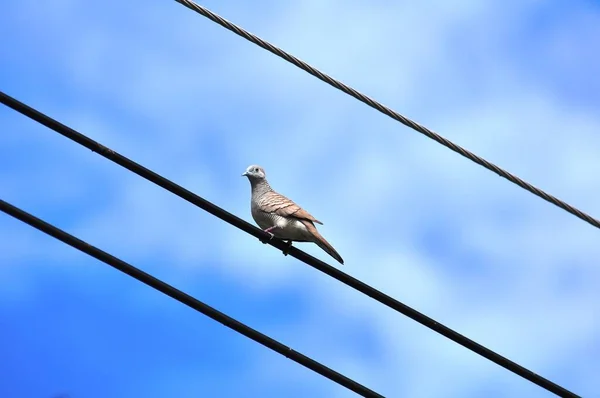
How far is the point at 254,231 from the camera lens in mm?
6488

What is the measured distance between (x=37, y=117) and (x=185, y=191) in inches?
43.2

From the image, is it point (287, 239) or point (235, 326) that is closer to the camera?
point (235, 326)

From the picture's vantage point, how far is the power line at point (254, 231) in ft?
19.2

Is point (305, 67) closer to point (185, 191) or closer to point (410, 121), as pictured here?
point (410, 121)

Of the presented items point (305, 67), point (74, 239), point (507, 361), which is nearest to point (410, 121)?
point (305, 67)

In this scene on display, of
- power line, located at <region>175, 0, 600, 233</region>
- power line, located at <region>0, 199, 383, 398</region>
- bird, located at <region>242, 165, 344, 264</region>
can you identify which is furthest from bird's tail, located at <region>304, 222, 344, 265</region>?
power line, located at <region>0, 199, 383, 398</region>

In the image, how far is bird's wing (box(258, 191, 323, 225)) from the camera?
8.85 metres

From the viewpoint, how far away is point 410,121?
6.51 metres

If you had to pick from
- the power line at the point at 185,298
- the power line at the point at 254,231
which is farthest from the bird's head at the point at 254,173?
the power line at the point at 185,298

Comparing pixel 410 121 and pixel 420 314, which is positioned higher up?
pixel 410 121

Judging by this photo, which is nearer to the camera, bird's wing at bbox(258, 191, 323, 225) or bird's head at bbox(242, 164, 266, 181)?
bird's wing at bbox(258, 191, 323, 225)

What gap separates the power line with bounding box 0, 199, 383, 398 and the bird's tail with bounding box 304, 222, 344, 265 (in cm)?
223

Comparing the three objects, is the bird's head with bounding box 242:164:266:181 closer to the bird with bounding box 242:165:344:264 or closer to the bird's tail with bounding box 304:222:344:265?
the bird with bounding box 242:165:344:264

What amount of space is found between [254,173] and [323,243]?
83.0 inches
